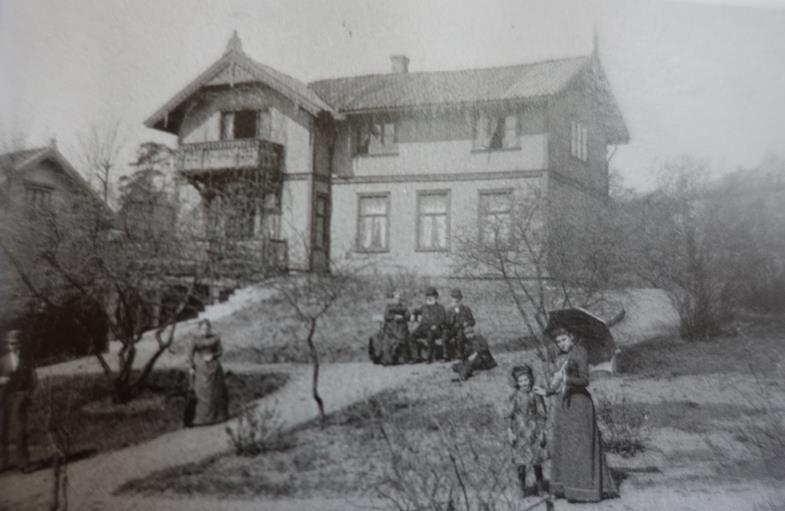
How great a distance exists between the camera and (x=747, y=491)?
9.34 feet

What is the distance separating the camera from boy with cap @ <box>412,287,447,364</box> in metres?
2.76

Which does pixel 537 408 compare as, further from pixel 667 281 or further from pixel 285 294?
pixel 285 294

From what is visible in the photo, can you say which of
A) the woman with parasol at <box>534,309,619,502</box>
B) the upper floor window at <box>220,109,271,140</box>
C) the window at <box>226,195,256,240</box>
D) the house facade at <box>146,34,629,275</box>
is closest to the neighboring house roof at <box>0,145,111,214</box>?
the house facade at <box>146,34,629,275</box>

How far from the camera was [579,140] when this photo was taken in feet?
9.81

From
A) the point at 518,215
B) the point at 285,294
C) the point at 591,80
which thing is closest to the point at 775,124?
the point at 591,80

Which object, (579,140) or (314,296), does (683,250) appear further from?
(314,296)

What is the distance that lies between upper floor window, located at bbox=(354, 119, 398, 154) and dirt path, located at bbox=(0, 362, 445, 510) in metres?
1.00

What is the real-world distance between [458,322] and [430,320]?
0.12m

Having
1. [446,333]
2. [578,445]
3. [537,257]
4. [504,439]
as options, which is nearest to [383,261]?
[446,333]

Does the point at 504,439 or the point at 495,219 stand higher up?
the point at 495,219

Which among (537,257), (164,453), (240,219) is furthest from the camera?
(537,257)

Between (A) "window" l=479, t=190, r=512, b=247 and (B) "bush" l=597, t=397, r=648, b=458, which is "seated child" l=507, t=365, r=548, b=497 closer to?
(B) "bush" l=597, t=397, r=648, b=458

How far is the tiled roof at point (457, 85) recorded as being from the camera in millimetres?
2912

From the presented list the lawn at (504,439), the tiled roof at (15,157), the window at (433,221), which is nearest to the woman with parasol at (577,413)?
the lawn at (504,439)
